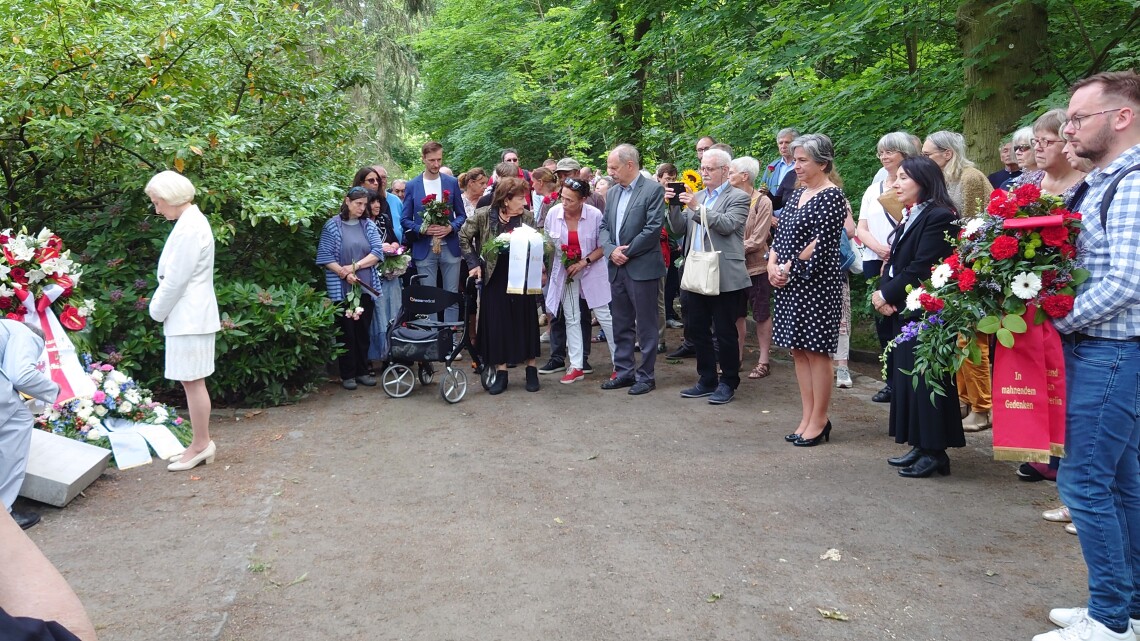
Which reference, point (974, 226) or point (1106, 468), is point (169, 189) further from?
point (1106, 468)

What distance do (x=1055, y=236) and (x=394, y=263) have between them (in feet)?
22.5

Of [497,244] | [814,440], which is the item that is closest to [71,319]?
[497,244]

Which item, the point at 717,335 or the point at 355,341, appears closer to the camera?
the point at 717,335

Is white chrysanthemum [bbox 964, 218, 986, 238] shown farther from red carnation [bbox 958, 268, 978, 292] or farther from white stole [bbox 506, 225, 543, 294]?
white stole [bbox 506, 225, 543, 294]

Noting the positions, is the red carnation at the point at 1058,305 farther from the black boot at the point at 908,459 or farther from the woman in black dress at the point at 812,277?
the woman in black dress at the point at 812,277

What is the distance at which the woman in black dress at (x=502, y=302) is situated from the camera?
28.4ft

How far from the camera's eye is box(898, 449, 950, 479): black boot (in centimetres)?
576

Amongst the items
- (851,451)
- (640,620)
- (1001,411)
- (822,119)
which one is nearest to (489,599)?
(640,620)

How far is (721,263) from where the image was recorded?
8.02m

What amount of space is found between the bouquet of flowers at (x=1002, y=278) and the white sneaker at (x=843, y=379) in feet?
13.9

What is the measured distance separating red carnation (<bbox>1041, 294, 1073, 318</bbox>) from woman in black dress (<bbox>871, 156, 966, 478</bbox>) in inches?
65.7

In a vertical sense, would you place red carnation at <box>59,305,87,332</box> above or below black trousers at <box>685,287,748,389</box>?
above

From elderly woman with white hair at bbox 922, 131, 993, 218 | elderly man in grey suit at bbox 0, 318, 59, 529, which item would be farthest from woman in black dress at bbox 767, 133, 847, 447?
elderly man in grey suit at bbox 0, 318, 59, 529

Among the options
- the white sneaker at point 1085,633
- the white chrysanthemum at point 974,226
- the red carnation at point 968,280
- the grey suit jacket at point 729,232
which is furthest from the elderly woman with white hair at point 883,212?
the white sneaker at point 1085,633
